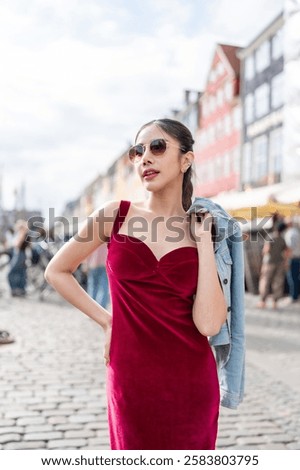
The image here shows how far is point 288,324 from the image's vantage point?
948cm

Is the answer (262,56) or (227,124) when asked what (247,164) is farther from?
(262,56)

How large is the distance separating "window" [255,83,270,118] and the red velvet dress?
108 ft

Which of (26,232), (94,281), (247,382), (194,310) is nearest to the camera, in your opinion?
(194,310)

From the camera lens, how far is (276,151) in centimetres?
3259

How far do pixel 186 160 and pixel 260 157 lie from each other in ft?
110

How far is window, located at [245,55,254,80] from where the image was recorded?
35.6m

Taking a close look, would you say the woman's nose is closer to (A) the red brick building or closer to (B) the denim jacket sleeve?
(B) the denim jacket sleeve

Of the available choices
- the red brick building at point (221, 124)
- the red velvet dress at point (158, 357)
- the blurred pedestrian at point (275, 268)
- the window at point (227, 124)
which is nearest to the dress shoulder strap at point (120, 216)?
the red velvet dress at point (158, 357)

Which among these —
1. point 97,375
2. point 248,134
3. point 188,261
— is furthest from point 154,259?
point 248,134

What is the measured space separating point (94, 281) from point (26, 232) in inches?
190

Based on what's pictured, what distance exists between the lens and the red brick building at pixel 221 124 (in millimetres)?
39156

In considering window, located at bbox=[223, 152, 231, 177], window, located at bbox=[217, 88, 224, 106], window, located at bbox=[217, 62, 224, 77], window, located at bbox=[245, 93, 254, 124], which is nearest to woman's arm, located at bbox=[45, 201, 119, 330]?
window, located at bbox=[245, 93, 254, 124]

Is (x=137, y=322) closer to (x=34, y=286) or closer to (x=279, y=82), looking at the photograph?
(x=34, y=286)

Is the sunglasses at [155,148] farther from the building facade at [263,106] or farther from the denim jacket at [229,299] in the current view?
the building facade at [263,106]
